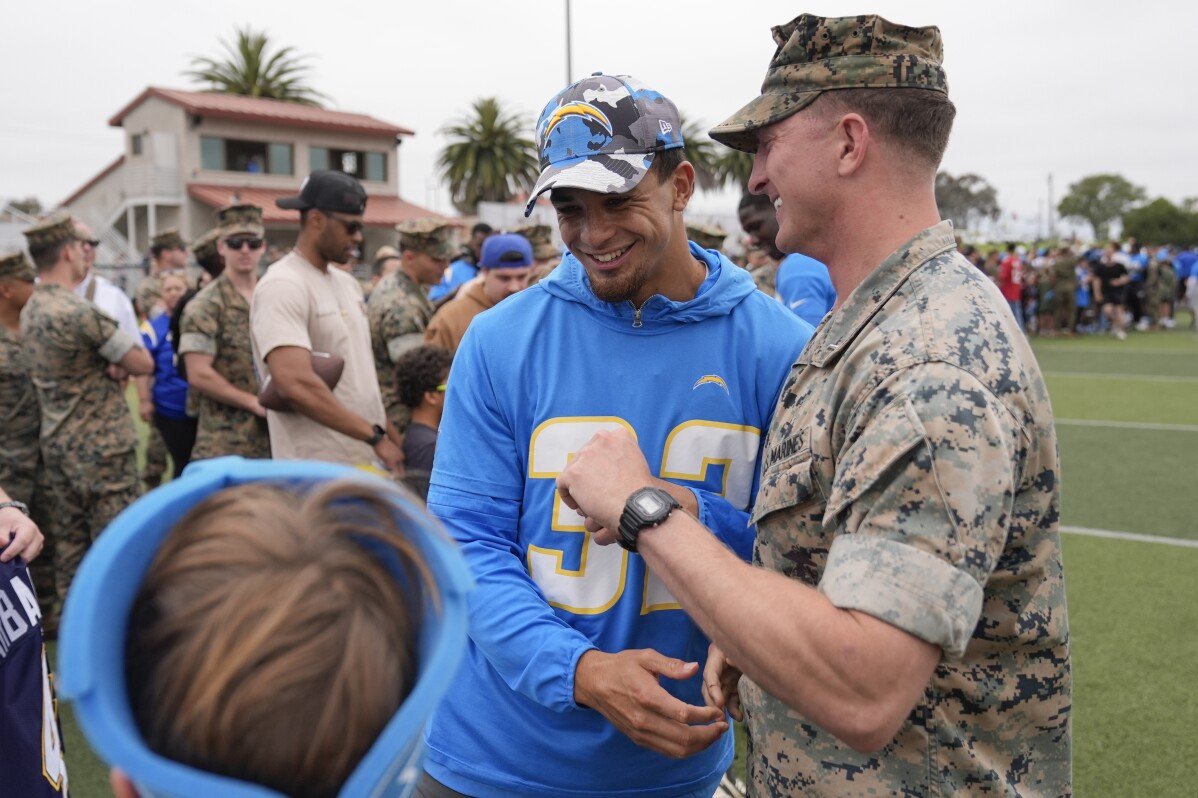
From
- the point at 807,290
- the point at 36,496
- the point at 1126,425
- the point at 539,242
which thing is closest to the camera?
the point at 807,290

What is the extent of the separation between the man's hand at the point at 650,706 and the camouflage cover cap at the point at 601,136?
2.91ft

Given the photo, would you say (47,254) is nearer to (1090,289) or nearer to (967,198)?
(1090,289)

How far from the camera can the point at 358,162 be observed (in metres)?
41.9

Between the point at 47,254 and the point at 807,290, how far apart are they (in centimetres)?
422

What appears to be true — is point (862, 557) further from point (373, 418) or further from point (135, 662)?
point (373, 418)

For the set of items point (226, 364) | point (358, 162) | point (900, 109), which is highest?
point (358, 162)

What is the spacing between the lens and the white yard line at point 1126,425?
35.9 feet

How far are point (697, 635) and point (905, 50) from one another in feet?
3.90

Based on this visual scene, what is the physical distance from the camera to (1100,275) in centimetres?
Result: 2370

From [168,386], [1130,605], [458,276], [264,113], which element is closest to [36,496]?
[168,386]

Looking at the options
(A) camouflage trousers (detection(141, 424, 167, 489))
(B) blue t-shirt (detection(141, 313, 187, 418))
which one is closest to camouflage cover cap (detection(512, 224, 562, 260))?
(B) blue t-shirt (detection(141, 313, 187, 418))

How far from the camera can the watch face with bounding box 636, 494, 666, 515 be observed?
1480 mm

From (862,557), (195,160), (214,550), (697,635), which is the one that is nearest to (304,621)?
(214,550)

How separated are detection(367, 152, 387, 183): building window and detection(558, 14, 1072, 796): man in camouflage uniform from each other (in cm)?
4269
